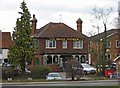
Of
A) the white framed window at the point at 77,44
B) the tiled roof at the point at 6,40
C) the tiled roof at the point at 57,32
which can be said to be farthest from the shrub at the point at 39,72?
the tiled roof at the point at 6,40

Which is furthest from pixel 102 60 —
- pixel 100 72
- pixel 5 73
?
pixel 5 73

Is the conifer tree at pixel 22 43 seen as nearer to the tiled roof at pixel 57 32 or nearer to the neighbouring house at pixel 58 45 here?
the neighbouring house at pixel 58 45

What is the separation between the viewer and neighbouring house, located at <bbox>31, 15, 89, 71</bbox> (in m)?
65.2

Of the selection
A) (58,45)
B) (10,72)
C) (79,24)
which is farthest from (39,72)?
(79,24)

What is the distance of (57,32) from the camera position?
219 feet

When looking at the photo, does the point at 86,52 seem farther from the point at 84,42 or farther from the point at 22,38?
the point at 22,38

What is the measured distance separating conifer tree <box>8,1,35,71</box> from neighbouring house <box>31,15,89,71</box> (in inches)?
632

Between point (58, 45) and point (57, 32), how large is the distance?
2.33m

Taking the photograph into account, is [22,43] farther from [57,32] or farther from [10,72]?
[57,32]

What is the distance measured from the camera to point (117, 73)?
47.0 metres

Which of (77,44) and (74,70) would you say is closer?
(74,70)

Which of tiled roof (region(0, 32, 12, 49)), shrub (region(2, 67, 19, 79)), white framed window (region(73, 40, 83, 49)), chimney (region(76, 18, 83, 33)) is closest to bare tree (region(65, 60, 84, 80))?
shrub (region(2, 67, 19, 79))

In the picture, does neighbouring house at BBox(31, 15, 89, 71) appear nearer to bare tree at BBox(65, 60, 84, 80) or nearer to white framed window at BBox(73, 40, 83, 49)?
white framed window at BBox(73, 40, 83, 49)

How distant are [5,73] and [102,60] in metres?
14.6
